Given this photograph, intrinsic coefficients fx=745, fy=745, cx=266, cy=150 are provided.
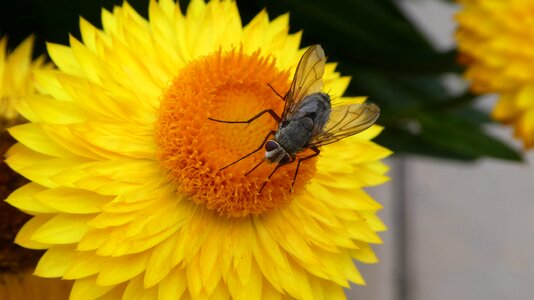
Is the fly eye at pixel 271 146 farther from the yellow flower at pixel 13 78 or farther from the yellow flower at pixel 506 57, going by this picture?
the yellow flower at pixel 506 57

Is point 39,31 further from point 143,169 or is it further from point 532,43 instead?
point 532,43

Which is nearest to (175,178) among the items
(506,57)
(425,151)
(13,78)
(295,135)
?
(295,135)

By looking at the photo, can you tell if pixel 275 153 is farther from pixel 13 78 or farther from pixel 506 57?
pixel 506 57

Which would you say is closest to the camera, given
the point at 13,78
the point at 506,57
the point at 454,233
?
the point at 13,78

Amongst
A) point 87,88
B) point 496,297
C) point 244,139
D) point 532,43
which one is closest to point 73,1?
point 87,88

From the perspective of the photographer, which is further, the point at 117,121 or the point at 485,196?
the point at 485,196

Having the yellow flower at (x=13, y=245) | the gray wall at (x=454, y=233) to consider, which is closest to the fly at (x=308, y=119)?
the yellow flower at (x=13, y=245)

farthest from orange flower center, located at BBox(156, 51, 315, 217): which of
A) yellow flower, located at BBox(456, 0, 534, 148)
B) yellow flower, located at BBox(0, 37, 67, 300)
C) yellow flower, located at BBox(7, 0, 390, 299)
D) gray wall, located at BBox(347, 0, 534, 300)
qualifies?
gray wall, located at BBox(347, 0, 534, 300)
